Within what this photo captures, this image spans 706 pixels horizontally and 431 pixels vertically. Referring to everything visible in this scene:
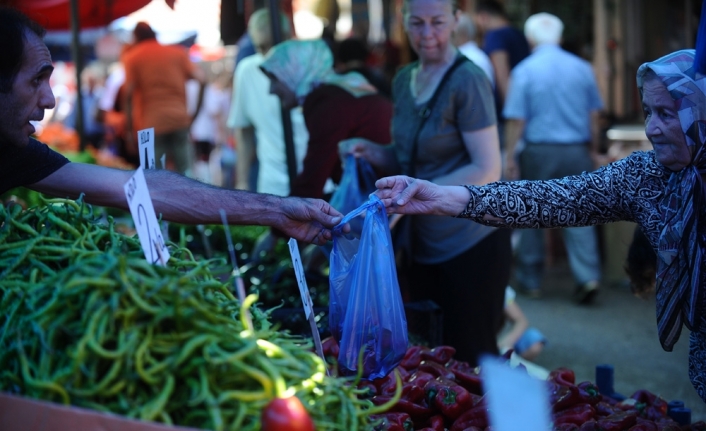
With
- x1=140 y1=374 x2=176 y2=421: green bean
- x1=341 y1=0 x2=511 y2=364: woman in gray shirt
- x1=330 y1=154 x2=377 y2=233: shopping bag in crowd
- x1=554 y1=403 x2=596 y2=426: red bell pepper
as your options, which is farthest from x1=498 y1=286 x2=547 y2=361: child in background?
x1=140 y1=374 x2=176 y2=421: green bean

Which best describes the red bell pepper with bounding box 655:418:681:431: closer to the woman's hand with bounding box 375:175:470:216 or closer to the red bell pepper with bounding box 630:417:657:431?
the red bell pepper with bounding box 630:417:657:431

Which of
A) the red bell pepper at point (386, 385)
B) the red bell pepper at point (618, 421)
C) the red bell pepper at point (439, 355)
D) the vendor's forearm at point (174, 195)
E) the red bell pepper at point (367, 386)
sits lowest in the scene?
the red bell pepper at point (618, 421)

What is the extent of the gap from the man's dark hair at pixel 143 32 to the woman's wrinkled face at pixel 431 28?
5.84 m

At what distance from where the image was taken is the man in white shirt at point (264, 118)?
5750 millimetres

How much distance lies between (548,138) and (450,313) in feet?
10.7

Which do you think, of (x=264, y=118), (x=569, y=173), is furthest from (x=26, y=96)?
(x=569, y=173)

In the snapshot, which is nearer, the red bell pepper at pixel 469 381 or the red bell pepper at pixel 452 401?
the red bell pepper at pixel 452 401

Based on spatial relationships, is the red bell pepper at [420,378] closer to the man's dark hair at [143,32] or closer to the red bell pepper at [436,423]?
the red bell pepper at [436,423]

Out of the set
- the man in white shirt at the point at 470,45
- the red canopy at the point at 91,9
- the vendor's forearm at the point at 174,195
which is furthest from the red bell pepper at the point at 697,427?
the red canopy at the point at 91,9

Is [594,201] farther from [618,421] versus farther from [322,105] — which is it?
[322,105]

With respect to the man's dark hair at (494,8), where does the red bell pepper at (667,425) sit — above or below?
below

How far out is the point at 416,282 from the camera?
12.6ft

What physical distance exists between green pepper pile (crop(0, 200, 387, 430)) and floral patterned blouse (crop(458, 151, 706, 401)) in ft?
3.46

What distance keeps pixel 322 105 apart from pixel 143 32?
5496mm
